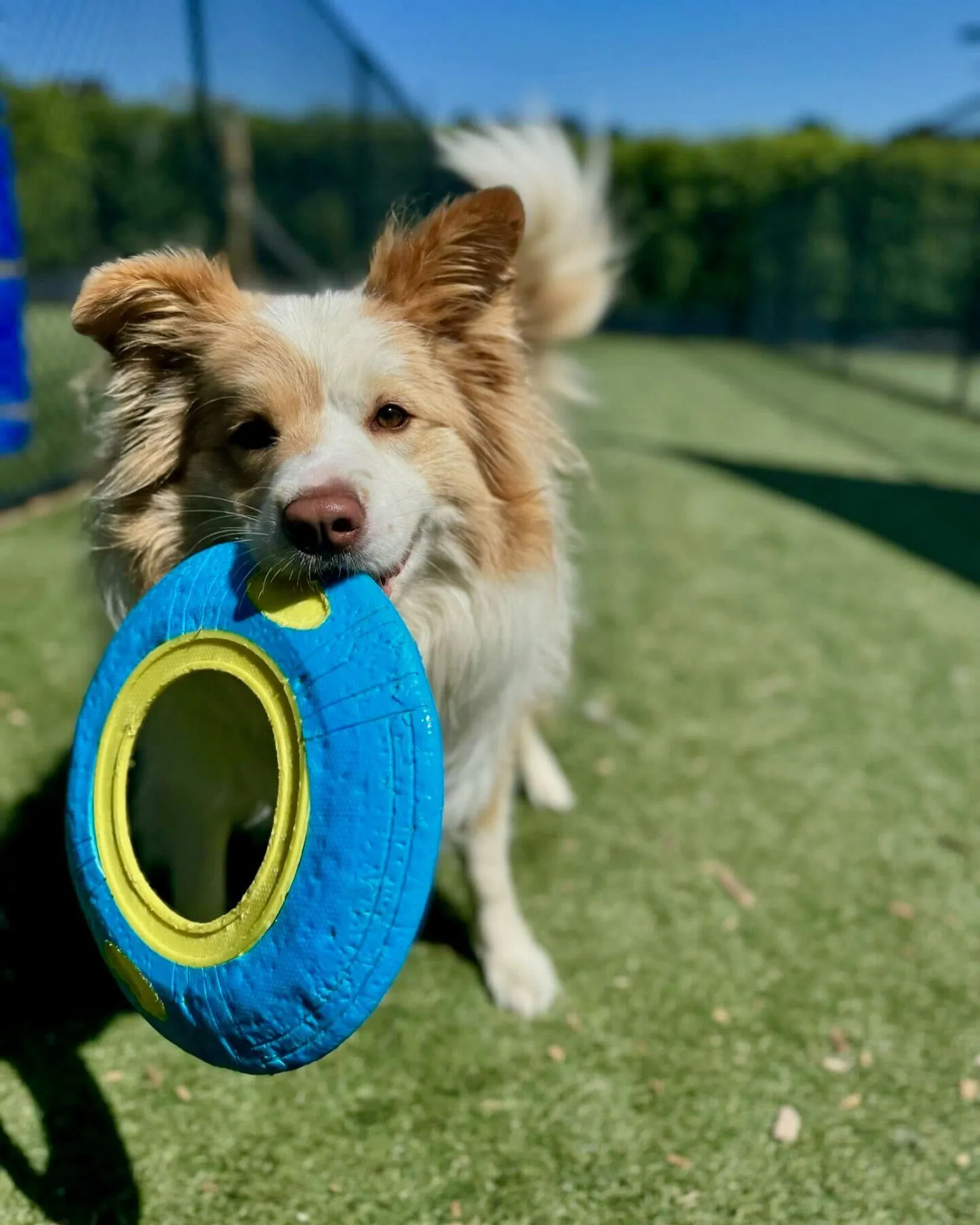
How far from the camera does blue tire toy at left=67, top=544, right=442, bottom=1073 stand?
154 centimetres

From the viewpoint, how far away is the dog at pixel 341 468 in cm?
204

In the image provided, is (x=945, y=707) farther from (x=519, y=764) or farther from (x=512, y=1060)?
(x=512, y=1060)

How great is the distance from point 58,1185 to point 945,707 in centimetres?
385

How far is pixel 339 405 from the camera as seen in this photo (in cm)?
212

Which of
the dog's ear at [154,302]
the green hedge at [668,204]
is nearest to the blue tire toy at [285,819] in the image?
the dog's ear at [154,302]

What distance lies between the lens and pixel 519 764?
11.5ft

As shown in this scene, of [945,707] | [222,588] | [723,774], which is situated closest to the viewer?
[222,588]

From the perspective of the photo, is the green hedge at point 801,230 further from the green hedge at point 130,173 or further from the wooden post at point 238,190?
the wooden post at point 238,190

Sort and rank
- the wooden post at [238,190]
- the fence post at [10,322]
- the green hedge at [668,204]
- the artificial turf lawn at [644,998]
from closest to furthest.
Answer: the artificial turf lawn at [644,998]
the fence post at [10,322]
the wooden post at [238,190]
the green hedge at [668,204]

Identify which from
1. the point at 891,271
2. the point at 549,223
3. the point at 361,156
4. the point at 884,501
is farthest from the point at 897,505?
the point at 891,271

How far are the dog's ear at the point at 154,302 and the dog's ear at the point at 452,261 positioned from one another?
1.18 feet

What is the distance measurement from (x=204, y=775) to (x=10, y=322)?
4283 mm

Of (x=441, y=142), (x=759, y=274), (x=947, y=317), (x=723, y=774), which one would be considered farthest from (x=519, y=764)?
(x=759, y=274)

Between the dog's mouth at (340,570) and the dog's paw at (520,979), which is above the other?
the dog's mouth at (340,570)
